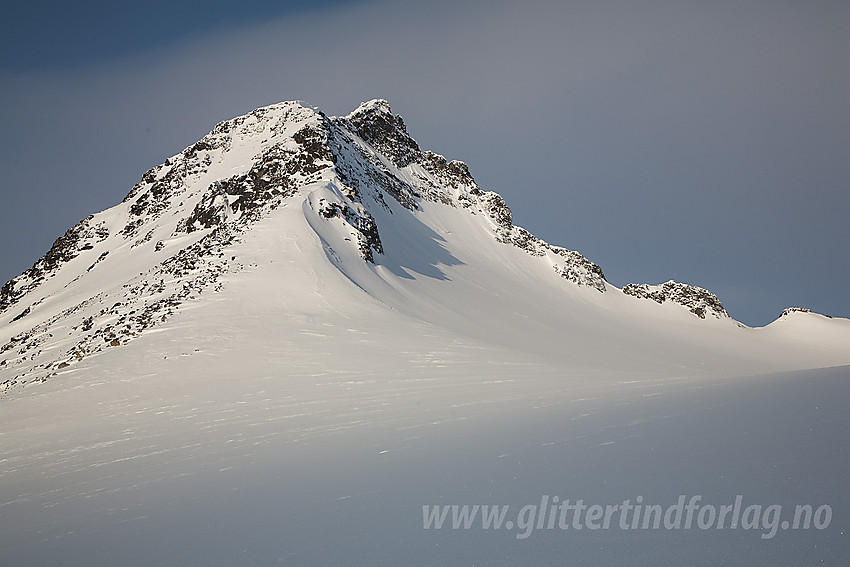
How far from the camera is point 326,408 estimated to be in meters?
13.1

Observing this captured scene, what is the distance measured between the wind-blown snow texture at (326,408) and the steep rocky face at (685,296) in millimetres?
24430

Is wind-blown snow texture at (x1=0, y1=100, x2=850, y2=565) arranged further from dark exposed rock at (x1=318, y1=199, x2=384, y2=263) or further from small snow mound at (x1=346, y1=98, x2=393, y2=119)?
small snow mound at (x1=346, y1=98, x2=393, y2=119)

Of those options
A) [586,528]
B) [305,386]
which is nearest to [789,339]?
[305,386]

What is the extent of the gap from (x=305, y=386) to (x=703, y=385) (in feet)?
41.3

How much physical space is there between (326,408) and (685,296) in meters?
72.0

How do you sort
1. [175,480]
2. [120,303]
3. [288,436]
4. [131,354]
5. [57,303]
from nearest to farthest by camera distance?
[175,480] < [288,436] < [131,354] < [120,303] < [57,303]

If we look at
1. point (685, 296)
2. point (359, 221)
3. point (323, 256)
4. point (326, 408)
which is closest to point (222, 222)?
point (359, 221)

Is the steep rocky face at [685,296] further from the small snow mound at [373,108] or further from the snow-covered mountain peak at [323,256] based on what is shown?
the small snow mound at [373,108]

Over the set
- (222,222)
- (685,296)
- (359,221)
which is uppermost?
(685,296)

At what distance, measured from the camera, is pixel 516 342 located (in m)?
28.6

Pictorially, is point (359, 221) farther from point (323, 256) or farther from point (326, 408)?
point (326, 408)

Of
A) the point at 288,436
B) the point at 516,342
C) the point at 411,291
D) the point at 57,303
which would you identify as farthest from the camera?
the point at 57,303

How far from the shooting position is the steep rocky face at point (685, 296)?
70438mm

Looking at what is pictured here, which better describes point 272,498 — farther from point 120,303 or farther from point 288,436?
point 120,303
